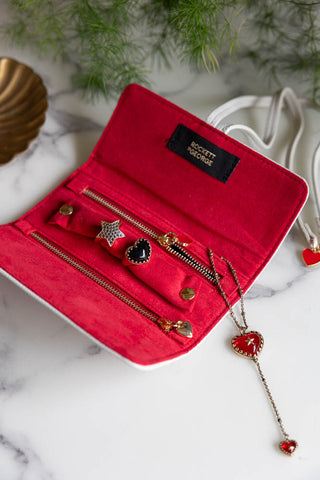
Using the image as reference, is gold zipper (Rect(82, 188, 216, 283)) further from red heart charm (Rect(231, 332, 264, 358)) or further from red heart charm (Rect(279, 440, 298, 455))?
red heart charm (Rect(279, 440, 298, 455))

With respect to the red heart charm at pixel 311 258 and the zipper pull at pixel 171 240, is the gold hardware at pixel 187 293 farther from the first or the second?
the red heart charm at pixel 311 258

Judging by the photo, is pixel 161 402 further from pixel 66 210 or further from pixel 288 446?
pixel 66 210

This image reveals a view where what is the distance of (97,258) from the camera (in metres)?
0.90

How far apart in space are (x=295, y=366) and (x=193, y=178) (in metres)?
0.35

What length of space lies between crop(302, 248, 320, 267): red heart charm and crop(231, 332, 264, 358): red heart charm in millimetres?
186

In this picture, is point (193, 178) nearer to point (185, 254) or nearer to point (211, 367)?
point (185, 254)

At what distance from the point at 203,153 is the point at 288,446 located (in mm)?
484

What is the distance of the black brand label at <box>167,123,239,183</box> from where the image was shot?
0.93 meters

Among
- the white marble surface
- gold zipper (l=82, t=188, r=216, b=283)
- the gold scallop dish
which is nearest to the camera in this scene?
the white marble surface

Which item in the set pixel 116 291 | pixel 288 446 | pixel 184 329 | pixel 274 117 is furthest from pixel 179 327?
pixel 274 117

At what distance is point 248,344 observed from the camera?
90 cm

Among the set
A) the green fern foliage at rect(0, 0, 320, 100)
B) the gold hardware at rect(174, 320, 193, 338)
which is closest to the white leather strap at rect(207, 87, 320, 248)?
the green fern foliage at rect(0, 0, 320, 100)

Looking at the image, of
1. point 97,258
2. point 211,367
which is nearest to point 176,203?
point 97,258

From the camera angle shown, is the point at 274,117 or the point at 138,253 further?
the point at 274,117
